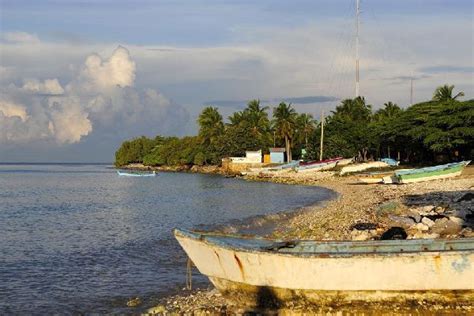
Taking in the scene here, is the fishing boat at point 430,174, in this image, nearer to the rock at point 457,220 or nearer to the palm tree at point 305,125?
the rock at point 457,220

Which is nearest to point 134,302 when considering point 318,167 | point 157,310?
point 157,310

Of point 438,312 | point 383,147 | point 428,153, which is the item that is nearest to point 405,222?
point 438,312

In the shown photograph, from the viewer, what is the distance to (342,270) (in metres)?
10.9

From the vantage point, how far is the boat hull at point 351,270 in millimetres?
10461

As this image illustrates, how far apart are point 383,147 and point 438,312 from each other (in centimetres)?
7247

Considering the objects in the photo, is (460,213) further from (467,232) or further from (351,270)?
(351,270)

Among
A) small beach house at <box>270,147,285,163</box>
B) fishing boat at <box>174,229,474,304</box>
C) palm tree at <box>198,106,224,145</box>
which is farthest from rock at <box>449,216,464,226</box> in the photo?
palm tree at <box>198,106,224,145</box>

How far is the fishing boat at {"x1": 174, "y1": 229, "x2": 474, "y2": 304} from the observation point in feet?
34.5

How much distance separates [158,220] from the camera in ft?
108

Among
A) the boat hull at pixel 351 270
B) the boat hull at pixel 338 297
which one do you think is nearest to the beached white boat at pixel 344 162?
the boat hull at pixel 338 297

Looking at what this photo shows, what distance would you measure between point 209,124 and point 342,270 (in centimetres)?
10050

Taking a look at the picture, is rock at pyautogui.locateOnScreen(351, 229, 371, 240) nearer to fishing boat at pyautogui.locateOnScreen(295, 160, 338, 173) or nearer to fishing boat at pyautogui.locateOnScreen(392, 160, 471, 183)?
fishing boat at pyautogui.locateOnScreen(392, 160, 471, 183)

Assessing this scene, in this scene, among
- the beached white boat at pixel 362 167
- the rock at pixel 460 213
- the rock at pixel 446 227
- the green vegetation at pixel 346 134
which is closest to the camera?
the rock at pixel 446 227

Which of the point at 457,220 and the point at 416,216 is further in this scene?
the point at 416,216
